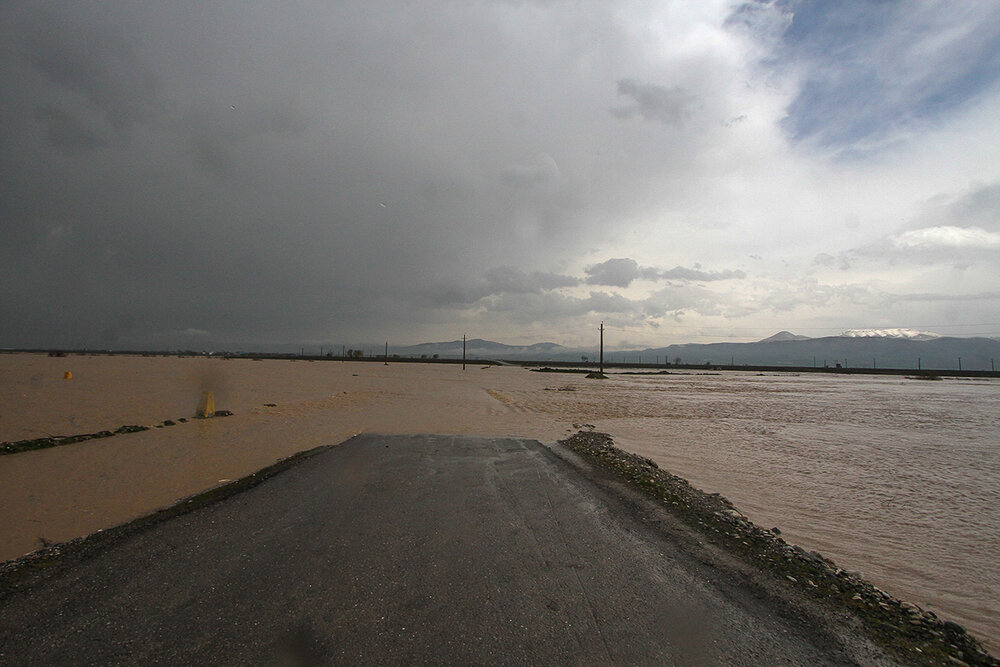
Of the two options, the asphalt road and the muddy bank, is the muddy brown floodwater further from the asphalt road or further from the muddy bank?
the asphalt road

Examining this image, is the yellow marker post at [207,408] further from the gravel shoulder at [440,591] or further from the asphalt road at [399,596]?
the asphalt road at [399,596]

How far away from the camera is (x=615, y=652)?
3.15m

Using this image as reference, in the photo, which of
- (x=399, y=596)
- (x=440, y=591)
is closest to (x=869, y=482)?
(x=440, y=591)

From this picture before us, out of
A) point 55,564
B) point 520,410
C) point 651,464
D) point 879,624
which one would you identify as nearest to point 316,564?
point 55,564

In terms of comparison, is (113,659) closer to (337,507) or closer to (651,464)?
(337,507)

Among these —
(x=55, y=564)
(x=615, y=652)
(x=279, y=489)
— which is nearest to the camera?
(x=615, y=652)

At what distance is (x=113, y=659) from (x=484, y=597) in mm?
2599

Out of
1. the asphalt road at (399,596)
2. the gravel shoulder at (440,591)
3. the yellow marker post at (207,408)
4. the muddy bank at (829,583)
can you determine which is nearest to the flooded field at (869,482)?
the muddy bank at (829,583)

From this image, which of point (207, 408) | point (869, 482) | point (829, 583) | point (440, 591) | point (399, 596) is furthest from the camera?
point (207, 408)

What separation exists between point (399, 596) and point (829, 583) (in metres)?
4.38

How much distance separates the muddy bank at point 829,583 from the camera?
3.58 m

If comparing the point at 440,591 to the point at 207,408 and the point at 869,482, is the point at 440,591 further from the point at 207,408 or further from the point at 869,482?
the point at 207,408

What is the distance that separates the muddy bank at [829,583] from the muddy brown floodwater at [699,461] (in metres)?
0.41

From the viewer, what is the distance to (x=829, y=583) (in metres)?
4.60
